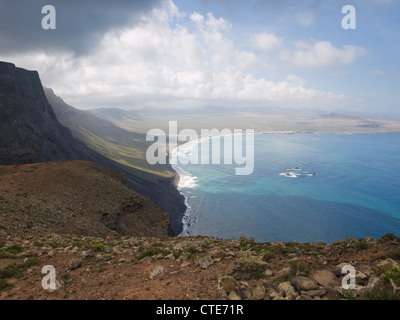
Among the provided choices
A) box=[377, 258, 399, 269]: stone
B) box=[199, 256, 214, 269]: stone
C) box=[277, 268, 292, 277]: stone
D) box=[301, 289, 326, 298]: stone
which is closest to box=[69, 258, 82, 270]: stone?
box=[199, 256, 214, 269]: stone

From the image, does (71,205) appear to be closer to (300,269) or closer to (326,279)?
(300,269)

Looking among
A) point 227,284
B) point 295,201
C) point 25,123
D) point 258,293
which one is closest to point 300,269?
point 258,293

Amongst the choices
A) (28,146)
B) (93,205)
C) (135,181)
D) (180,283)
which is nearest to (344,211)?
(135,181)

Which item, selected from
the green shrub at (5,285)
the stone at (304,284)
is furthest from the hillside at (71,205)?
the stone at (304,284)

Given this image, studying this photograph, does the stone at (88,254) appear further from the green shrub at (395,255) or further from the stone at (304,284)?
the green shrub at (395,255)

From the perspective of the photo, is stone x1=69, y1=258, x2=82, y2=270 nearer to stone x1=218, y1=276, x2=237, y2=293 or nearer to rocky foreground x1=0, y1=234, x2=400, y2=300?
rocky foreground x1=0, y1=234, x2=400, y2=300

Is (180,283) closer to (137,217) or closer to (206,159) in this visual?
(137,217)
